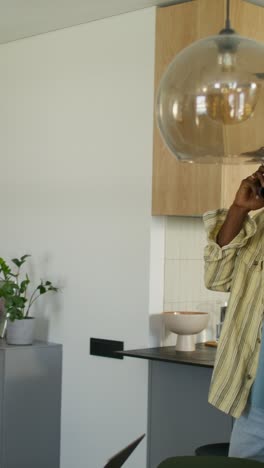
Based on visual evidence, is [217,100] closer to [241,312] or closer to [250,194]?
[250,194]

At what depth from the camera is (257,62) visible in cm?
141

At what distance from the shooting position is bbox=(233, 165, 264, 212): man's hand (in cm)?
235

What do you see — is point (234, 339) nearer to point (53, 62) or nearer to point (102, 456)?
point (102, 456)

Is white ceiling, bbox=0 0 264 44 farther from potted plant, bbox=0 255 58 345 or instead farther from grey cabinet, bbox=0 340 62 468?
grey cabinet, bbox=0 340 62 468

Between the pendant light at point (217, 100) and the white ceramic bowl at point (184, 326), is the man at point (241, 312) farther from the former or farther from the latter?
the white ceramic bowl at point (184, 326)

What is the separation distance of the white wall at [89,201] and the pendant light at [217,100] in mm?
2580

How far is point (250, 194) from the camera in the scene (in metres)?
2.39

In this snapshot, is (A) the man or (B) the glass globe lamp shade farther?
(A) the man

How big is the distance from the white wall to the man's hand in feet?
5.54

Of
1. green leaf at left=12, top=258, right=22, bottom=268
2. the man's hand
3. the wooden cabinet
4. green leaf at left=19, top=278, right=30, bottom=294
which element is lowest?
green leaf at left=19, top=278, right=30, bottom=294

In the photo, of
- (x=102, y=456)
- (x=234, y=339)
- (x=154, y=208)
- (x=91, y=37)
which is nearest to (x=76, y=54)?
(x=91, y=37)

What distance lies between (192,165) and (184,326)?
756 millimetres

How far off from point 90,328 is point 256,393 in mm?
2073

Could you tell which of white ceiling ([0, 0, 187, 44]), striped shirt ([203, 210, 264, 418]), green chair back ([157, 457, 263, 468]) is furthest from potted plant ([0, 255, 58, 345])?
green chair back ([157, 457, 263, 468])
